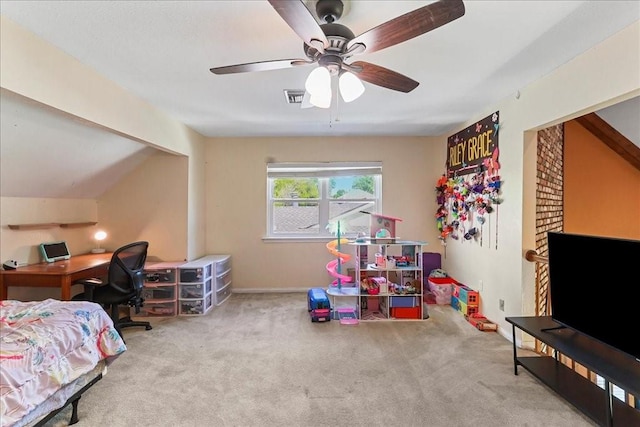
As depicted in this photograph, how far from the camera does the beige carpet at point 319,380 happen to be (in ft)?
6.51

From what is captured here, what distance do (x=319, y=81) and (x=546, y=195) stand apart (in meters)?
2.72

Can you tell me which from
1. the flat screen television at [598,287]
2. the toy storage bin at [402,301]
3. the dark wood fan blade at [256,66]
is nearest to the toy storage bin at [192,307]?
the toy storage bin at [402,301]

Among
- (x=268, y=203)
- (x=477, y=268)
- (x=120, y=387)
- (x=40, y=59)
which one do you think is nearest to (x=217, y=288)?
(x=268, y=203)

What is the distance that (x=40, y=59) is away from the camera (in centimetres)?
197

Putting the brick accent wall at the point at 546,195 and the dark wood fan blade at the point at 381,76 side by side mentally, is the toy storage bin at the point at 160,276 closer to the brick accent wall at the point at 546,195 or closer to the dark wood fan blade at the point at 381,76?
the dark wood fan blade at the point at 381,76

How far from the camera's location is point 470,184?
12.4 ft

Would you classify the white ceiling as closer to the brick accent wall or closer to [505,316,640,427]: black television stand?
the brick accent wall

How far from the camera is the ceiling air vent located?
2.83 metres

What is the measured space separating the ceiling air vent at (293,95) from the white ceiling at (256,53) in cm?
7

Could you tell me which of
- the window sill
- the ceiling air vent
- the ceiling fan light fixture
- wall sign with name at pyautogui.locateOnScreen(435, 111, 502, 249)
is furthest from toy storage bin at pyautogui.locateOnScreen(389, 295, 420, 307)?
the ceiling fan light fixture

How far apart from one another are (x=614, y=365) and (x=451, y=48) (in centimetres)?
216

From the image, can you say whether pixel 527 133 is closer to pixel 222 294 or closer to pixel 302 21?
pixel 302 21

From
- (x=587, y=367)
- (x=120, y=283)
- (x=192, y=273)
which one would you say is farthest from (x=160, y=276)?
(x=587, y=367)

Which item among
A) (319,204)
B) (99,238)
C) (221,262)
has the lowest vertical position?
(221,262)
